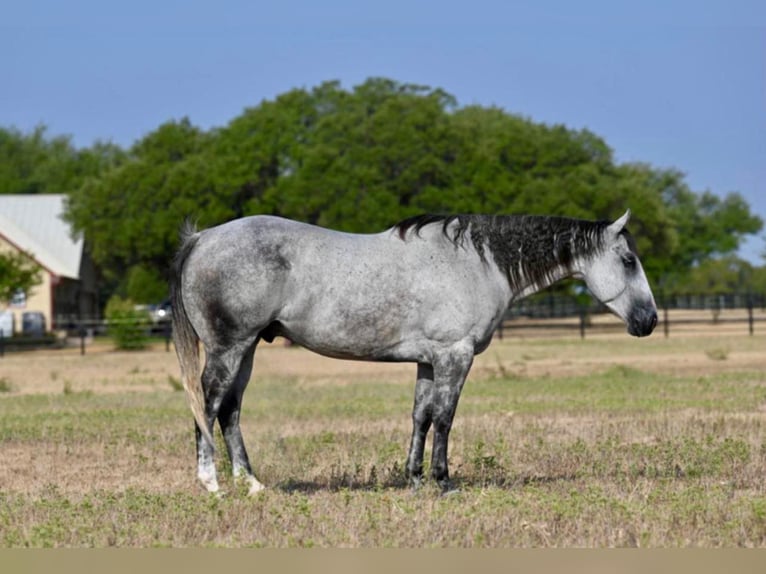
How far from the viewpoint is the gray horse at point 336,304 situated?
964cm

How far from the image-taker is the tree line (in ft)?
168

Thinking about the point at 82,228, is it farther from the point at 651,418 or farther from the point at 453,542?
the point at 453,542

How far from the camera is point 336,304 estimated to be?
9.64 meters

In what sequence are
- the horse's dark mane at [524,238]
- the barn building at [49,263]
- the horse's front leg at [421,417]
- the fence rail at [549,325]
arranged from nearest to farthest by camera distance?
the horse's front leg at [421,417], the horse's dark mane at [524,238], the fence rail at [549,325], the barn building at [49,263]

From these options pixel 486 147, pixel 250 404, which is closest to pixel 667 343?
pixel 486 147

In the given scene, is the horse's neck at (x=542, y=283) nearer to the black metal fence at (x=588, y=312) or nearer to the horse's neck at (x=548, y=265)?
the horse's neck at (x=548, y=265)

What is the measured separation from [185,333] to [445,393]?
2.13 m

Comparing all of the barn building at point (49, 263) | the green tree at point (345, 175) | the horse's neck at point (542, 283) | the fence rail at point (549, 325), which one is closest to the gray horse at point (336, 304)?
the horse's neck at point (542, 283)

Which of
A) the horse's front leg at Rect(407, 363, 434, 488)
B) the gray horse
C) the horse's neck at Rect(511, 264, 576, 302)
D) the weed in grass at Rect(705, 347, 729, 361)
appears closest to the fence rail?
the weed in grass at Rect(705, 347, 729, 361)

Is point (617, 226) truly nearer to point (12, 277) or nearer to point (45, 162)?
point (12, 277)

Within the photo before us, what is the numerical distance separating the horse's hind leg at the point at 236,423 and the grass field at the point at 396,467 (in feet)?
0.51

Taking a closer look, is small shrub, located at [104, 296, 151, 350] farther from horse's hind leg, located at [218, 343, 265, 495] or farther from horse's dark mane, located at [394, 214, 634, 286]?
horse's dark mane, located at [394, 214, 634, 286]

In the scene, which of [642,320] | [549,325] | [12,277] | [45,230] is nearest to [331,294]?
[642,320]

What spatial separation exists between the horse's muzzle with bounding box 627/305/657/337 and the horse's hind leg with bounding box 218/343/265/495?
10.2ft
